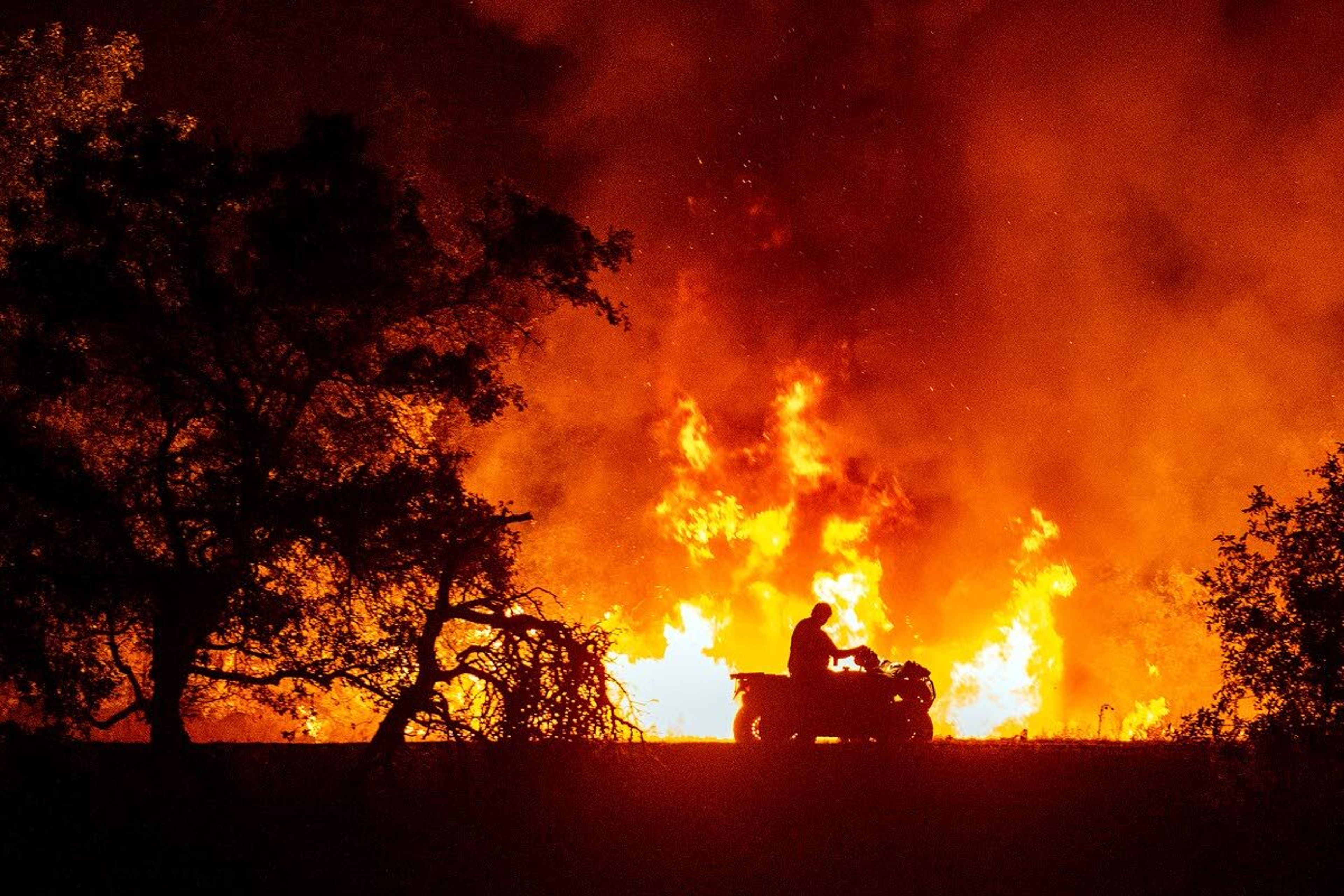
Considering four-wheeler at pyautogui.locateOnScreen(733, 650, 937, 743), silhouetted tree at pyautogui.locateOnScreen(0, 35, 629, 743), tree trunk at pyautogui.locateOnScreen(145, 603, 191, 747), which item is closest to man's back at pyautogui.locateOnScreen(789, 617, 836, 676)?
four-wheeler at pyautogui.locateOnScreen(733, 650, 937, 743)

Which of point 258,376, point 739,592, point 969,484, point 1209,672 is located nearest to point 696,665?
point 739,592

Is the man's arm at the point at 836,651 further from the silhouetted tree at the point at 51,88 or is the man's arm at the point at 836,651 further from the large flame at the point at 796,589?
the silhouetted tree at the point at 51,88

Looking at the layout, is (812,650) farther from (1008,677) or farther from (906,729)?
(1008,677)

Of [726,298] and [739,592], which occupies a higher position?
[726,298]

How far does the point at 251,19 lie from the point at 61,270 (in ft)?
108

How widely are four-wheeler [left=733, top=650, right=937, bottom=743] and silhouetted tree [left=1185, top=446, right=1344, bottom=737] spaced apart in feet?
23.4

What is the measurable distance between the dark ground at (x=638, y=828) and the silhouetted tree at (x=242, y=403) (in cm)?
94

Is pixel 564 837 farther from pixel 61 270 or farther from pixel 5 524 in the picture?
pixel 61 270

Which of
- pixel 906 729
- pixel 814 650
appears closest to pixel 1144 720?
pixel 906 729

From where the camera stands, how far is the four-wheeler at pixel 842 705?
62.5 ft

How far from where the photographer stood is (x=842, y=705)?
19.1 metres

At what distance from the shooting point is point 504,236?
1500 centimetres

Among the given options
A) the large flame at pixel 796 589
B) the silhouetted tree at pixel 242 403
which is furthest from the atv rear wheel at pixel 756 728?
the large flame at pixel 796 589

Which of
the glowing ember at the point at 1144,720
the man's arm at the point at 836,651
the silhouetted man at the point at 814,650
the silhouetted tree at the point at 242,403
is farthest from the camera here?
the glowing ember at the point at 1144,720
